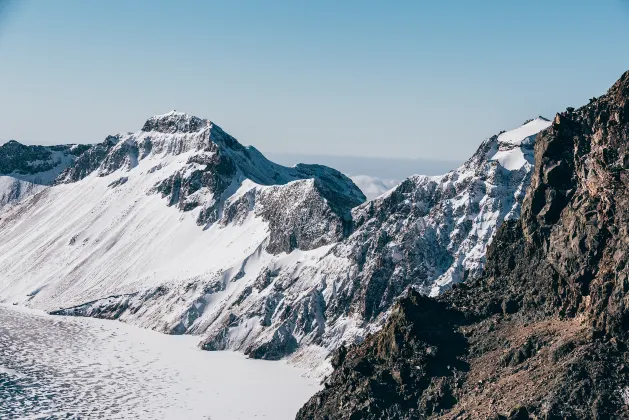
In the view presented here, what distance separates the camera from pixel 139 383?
545ft

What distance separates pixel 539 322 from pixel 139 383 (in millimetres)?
80695

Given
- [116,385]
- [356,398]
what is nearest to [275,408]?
[116,385]

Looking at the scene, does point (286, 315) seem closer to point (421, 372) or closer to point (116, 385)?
point (116, 385)

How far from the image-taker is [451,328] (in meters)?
120

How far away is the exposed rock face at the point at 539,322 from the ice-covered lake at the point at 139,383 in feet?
112

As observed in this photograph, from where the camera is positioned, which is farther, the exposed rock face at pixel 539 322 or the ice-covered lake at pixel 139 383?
the ice-covered lake at pixel 139 383

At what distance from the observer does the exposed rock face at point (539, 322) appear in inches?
3927

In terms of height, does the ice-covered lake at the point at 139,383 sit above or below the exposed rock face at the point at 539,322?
below

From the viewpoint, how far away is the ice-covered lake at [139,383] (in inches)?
5802

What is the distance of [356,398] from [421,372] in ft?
27.8

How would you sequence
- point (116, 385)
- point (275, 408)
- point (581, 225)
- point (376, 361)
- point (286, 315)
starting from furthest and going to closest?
point (286, 315) → point (116, 385) → point (275, 408) → point (376, 361) → point (581, 225)

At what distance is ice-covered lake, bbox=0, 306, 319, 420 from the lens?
484ft

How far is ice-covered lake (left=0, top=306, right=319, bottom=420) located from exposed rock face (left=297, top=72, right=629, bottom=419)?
112 feet

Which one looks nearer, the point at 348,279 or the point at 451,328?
the point at 451,328
